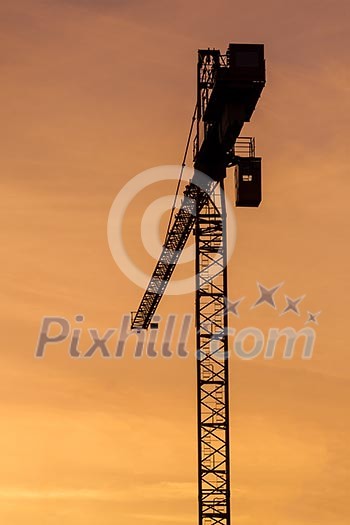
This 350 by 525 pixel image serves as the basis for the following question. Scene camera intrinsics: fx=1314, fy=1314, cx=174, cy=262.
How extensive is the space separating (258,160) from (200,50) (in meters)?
12.2

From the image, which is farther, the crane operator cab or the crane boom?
the crane boom

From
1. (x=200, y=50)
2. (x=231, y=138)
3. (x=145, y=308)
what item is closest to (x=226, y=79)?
(x=231, y=138)

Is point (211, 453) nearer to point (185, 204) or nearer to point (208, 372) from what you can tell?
point (208, 372)

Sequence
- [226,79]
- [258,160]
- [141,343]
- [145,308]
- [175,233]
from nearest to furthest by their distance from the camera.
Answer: [226,79], [258,160], [175,233], [145,308], [141,343]

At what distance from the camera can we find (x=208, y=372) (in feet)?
285

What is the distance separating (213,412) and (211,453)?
2963 millimetres

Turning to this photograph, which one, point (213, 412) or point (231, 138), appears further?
point (213, 412)

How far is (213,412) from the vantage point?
285 feet

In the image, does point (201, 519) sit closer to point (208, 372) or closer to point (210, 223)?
point (208, 372)

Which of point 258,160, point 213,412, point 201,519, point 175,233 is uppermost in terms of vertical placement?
point 175,233

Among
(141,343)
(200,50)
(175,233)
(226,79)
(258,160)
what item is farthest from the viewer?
(141,343)

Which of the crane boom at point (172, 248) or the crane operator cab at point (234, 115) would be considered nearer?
the crane operator cab at point (234, 115)

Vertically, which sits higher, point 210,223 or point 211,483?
point 210,223

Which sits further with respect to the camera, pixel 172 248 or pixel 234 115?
pixel 172 248
